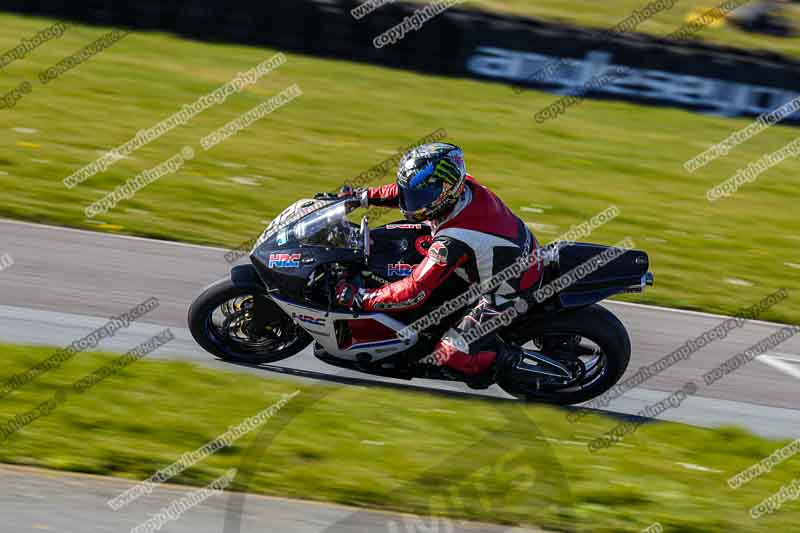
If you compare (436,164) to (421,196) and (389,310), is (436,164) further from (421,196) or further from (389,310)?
(389,310)

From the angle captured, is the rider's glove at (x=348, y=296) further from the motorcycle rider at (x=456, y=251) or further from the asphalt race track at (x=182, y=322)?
the asphalt race track at (x=182, y=322)

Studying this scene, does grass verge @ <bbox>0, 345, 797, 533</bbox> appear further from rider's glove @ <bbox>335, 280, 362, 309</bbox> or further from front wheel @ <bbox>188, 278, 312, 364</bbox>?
rider's glove @ <bbox>335, 280, 362, 309</bbox>

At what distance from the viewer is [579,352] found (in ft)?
25.5

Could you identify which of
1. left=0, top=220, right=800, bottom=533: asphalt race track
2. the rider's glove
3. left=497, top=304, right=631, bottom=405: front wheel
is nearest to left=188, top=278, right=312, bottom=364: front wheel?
left=0, top=220, right=800, bottom=533: asphalt race track

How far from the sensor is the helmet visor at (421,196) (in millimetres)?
7098

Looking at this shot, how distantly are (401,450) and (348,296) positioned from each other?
1.29 meters

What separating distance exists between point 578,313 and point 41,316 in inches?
172

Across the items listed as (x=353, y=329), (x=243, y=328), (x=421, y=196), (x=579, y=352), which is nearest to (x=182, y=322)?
(x=243, y=328)

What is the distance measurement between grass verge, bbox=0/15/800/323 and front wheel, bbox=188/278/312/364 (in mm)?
2953

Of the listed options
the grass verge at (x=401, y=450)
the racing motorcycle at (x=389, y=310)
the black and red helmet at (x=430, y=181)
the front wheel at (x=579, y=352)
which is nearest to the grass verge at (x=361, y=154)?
the front wheel at (x=579, y=352)

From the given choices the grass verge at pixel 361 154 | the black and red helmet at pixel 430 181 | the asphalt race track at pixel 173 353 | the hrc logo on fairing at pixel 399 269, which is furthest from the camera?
the grass verge at pixel 361 154

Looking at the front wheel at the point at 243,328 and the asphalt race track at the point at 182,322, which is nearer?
the front wheel at the point at 243,328

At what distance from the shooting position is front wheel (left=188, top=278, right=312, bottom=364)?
25.1 ft

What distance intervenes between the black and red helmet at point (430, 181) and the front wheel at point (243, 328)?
135 centimetres
